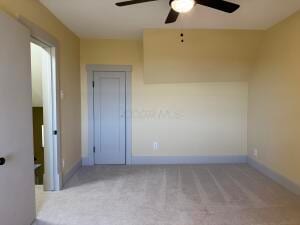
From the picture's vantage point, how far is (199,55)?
396cm

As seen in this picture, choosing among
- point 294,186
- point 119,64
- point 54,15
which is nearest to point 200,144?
point 294,186

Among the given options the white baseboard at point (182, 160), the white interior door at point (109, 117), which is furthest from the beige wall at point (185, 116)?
the white interior door at point (109, 117)

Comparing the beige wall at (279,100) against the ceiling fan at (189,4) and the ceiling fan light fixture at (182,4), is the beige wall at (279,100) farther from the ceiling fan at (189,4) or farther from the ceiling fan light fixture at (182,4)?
the ceiling fan light fixture at (182,4)

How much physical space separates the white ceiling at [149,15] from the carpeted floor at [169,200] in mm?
2423

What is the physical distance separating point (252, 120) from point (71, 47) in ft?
11.6

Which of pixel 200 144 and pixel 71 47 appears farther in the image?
pixel 200 144

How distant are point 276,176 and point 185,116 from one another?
6.06 ft

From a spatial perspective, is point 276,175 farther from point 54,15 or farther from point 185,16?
point 54,15

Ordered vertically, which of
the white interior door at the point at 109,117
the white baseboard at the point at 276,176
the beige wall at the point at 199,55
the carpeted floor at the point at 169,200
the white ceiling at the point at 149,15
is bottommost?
the carpeted floor at the point at 169,200

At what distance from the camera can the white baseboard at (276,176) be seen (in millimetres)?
3139

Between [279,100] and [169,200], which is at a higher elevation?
[279,100]

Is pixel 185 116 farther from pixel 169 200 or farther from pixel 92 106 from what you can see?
pixel 169 200

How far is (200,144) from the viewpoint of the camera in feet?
15.0

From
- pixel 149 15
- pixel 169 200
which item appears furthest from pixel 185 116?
pixel 149 15
